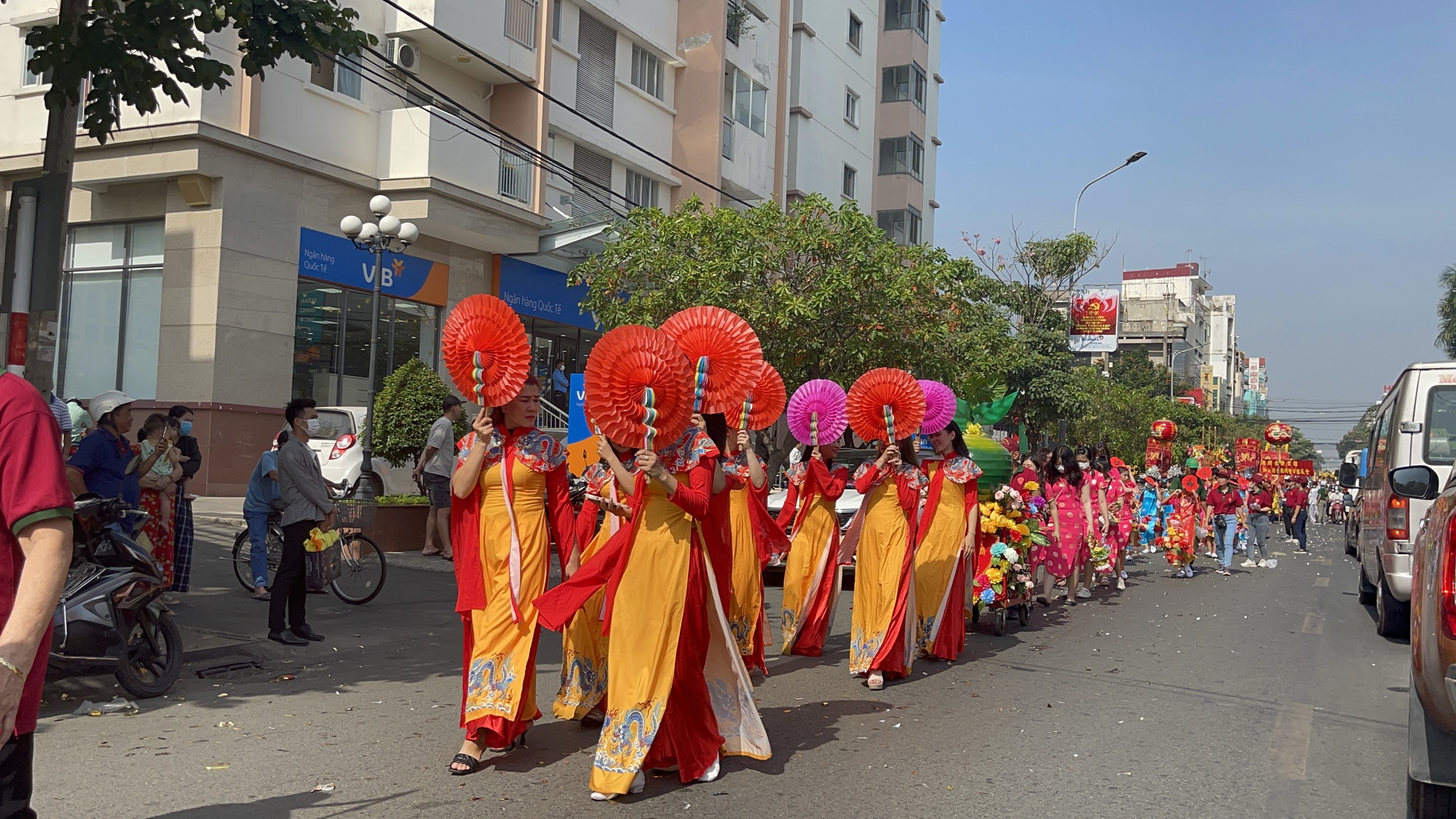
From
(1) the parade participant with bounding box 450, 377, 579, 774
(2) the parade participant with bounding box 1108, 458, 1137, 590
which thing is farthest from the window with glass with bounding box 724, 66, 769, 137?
(1) the parade participant with bounding box 450, 377, 579, 774

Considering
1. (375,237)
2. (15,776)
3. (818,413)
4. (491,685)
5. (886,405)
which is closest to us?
(15,776)

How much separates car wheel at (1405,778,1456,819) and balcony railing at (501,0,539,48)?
2007 cm

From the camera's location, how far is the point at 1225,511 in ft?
62.0

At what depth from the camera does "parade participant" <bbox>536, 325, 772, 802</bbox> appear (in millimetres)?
5203

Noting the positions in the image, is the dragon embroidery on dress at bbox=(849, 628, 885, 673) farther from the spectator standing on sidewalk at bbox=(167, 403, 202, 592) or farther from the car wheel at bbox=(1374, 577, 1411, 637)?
the car wheel at bbox=(1374, 577, 1411, 637)

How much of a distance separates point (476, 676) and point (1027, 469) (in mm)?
7567

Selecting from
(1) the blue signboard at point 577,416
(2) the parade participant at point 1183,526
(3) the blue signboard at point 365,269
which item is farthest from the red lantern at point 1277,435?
(1) the blue signboard at point 577,416

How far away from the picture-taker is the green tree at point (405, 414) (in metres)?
16.2

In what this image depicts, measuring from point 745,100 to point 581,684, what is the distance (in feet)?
89.1

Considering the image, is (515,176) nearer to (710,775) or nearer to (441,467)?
(441,467)

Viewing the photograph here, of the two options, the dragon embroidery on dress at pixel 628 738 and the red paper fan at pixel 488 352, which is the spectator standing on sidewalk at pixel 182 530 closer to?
the red paper fan at pixel 488 352

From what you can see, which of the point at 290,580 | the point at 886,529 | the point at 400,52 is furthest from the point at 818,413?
the point at 400,52

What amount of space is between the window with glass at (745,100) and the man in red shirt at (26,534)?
28.8 metres

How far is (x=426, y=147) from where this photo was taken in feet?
67.5
